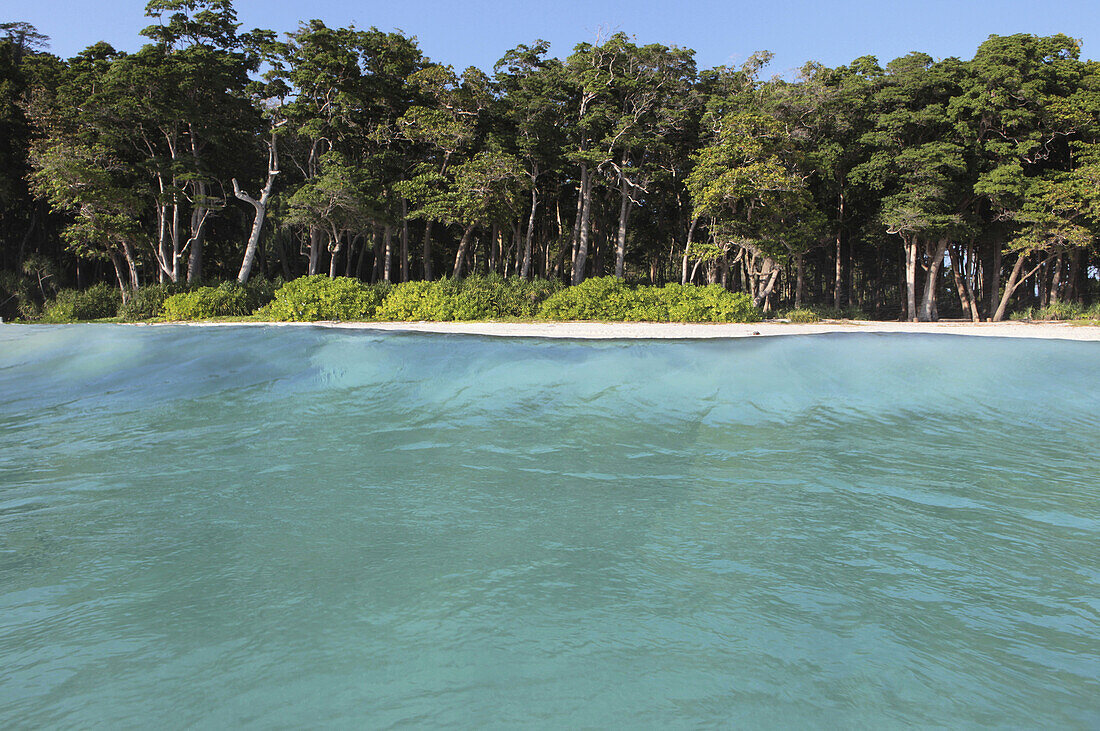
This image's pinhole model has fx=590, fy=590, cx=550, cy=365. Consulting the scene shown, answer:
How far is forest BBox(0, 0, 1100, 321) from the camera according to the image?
18.6 meters

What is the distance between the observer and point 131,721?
243 centimetres

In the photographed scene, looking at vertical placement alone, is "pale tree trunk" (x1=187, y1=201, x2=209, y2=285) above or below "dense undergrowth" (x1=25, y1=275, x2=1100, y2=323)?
above

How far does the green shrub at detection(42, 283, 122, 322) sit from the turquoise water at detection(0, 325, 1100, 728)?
39.9 feet

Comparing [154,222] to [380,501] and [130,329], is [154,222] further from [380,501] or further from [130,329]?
[380,501]

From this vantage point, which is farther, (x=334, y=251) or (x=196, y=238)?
(x=334, y=251)

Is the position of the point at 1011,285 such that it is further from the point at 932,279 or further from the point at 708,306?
the point at 708,306

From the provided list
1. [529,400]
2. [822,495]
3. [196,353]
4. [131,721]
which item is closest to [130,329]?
[196,353]

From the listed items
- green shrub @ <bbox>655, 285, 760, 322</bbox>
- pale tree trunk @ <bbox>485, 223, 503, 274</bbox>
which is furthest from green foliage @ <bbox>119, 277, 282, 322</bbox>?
green shrub @ <bbox>655, 285, 760, 322</bbox>

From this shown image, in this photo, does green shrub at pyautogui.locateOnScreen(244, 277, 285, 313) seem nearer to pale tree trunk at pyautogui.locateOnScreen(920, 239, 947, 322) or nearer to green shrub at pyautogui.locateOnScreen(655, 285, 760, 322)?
green shrub at pyautogui.locateOnScreen(655, 285, 760, 322)

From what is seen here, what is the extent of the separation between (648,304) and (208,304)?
40.9ft

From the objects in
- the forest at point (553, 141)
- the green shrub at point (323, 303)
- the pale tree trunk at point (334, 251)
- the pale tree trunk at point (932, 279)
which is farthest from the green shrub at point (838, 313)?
the pale tree trunk at point (334, 251)

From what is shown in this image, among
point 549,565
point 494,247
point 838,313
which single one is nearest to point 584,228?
point 494,247

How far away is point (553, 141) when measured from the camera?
21.3 m

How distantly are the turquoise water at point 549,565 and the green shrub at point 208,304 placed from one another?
9375 millimetres
